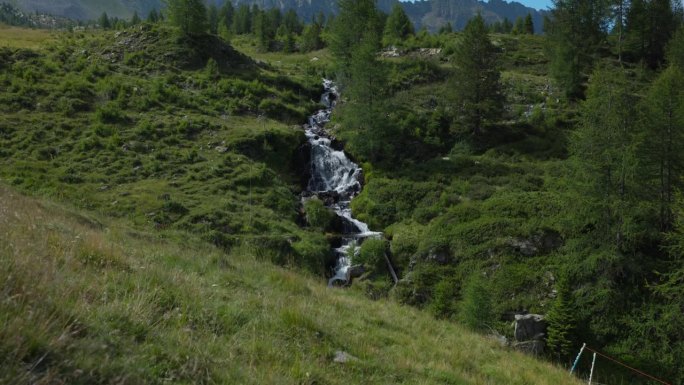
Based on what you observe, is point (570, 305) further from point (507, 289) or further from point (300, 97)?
point (300, 97)

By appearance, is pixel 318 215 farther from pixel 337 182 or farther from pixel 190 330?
pixel 190 330

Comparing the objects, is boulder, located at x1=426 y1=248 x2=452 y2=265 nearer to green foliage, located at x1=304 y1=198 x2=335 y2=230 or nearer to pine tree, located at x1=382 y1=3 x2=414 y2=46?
green foliage, located at x1=304 y1=198 x2=335 y2=230

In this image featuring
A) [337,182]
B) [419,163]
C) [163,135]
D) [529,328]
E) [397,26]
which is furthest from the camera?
[397,26]

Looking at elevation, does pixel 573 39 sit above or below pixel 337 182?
above

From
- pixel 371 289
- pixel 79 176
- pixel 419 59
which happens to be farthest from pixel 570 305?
pixel 419 59

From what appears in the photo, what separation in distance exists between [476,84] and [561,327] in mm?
24507

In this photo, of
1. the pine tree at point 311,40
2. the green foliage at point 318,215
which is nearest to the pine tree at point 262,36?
the pine tree at point 311,40

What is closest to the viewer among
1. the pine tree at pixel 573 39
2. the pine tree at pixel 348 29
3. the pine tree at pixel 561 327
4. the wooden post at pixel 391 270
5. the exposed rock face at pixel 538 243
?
the pine tree at pixel 561 327

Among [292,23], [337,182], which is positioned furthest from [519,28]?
[337,182]

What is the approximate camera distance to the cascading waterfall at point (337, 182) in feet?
96.5

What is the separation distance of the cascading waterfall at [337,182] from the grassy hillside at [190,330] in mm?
18145

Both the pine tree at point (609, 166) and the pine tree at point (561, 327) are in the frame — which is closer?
the pine tree at point (561, 327)

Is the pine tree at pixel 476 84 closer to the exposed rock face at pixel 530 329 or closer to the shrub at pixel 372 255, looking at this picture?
the shrub at pixel 372 255

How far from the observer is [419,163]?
3728 cm
